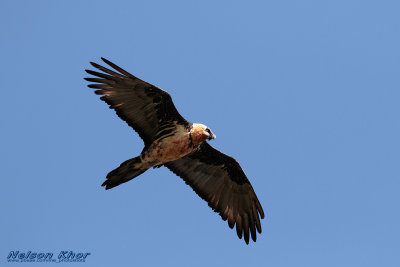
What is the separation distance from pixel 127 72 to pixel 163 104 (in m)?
1.26

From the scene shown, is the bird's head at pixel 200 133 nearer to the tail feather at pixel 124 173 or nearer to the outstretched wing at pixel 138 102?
the outstretched wing at pixel 138 102

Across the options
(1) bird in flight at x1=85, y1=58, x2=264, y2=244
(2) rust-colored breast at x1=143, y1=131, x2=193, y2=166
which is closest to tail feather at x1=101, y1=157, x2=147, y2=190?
(1) bird in flight at x1=85, y1=58, x2=264, y2=244

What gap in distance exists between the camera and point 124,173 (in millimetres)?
13672

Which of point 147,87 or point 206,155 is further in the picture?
point 206,155

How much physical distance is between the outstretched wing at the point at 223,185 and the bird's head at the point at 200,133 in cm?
124

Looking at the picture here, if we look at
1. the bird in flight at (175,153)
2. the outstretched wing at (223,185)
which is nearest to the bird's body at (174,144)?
the bird in flight at (175,153)

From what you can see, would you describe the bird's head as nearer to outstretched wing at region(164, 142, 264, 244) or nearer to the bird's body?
the bird's body

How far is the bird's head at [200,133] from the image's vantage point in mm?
14000

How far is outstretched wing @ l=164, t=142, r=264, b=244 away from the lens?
15461mm

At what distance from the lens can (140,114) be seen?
46.6ft

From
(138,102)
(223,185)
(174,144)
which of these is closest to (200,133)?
(174,144)

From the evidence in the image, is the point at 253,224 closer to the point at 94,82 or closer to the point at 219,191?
the point at 219,191

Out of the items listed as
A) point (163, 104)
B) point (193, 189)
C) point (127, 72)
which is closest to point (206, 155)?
point (193, 189)

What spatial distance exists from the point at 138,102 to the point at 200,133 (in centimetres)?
171
